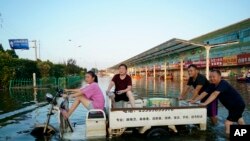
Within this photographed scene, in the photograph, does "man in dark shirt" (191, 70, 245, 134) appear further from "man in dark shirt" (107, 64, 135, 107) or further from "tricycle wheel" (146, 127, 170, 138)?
"man in dark shirt" (107, 64, 135, 107)

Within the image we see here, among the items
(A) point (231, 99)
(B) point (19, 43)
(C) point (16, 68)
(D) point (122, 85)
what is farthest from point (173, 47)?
(A) point (231, 99)

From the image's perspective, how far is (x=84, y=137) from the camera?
8.44 m

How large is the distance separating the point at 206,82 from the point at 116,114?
3.13 metres

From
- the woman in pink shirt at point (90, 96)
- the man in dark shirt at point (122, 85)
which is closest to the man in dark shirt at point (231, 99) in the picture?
the man in dark shirt at point (122, 85)

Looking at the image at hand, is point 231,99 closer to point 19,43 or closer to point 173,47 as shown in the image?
point 173,47

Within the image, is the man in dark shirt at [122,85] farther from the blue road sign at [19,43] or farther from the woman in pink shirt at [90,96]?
the blue road sign at [19,43]

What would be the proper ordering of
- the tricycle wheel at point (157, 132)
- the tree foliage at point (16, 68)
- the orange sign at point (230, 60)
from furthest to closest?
1. the orange sign at point (230, 60)
2. the tree foliage at point (16, 68)
3. the tricycle wheel at point (157, 132)

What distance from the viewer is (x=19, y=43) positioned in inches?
1927

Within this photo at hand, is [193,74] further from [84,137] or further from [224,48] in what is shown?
[224,48]

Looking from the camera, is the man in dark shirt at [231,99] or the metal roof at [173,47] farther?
the metal roof at [173,47]

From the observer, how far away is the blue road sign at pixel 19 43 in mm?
48562

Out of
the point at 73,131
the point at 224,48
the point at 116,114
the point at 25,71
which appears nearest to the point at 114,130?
the point at 116,114

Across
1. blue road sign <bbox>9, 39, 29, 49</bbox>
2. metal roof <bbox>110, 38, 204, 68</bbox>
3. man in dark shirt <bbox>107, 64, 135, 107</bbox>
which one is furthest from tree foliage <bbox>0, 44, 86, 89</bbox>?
man in dark shirt <bbox>107, 64, 135, 107</bbox>

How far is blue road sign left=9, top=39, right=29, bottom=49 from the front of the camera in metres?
48.6
